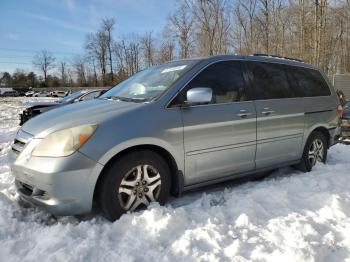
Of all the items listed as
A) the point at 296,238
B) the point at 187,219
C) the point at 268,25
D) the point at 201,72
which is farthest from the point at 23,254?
the point at 268,25

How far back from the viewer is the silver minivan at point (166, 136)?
10.7 ft

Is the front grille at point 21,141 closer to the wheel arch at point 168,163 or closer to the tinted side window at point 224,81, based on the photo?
the wheel arch at point 168,163

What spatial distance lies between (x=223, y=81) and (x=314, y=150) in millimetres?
2186

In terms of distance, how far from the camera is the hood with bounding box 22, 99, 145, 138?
134 inches

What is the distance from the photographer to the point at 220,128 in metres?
4.09

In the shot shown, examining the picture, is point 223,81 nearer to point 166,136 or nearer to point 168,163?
point 166,136

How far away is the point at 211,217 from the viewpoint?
138 inches

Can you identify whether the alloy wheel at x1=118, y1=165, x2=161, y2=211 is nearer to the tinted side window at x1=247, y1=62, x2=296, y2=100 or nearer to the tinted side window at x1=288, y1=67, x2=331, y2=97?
the tinted side window at x1=247, y1=62, x2=296, y2=100

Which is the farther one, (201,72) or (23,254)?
(201,72)

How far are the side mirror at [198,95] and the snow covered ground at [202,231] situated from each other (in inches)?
45.0

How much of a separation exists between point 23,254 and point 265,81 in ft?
11.7

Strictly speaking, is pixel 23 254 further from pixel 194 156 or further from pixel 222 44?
pixel 222 44

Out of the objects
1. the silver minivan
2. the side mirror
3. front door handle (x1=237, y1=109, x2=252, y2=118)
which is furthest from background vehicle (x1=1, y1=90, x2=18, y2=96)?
the side mirror

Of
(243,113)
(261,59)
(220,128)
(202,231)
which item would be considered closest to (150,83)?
(220,128)
